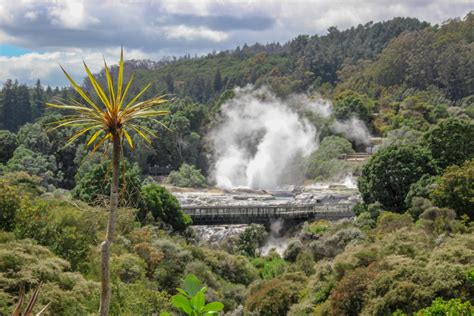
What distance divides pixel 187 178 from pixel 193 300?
60.7 m

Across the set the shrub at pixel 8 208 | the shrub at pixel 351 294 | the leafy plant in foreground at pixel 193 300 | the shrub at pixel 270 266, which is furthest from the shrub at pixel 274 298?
the leafy plant in foreground at pixel 193 300

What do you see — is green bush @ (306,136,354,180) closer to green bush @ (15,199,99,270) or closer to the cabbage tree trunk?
green bush @ (15,199,99,270)

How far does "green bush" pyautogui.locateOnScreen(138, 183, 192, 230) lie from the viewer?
117 feet

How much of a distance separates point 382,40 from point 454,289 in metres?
125

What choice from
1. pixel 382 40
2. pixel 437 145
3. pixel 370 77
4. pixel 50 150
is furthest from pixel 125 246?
pixel 382 40

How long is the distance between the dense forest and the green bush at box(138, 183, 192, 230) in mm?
76

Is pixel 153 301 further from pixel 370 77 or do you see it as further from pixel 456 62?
pixel 370 77

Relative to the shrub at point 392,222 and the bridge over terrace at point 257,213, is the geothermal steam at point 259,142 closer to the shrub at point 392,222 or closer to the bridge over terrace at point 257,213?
the bridge over terrace at point 257,213

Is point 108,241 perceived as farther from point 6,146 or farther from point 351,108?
point 351,108

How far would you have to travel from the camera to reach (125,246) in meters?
24.7

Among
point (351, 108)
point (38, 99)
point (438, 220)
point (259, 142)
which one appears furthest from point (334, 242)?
point (38, 99)

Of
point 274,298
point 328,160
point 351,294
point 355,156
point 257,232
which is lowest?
point 257,232

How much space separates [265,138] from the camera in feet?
240

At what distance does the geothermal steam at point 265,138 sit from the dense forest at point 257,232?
1.40 m
